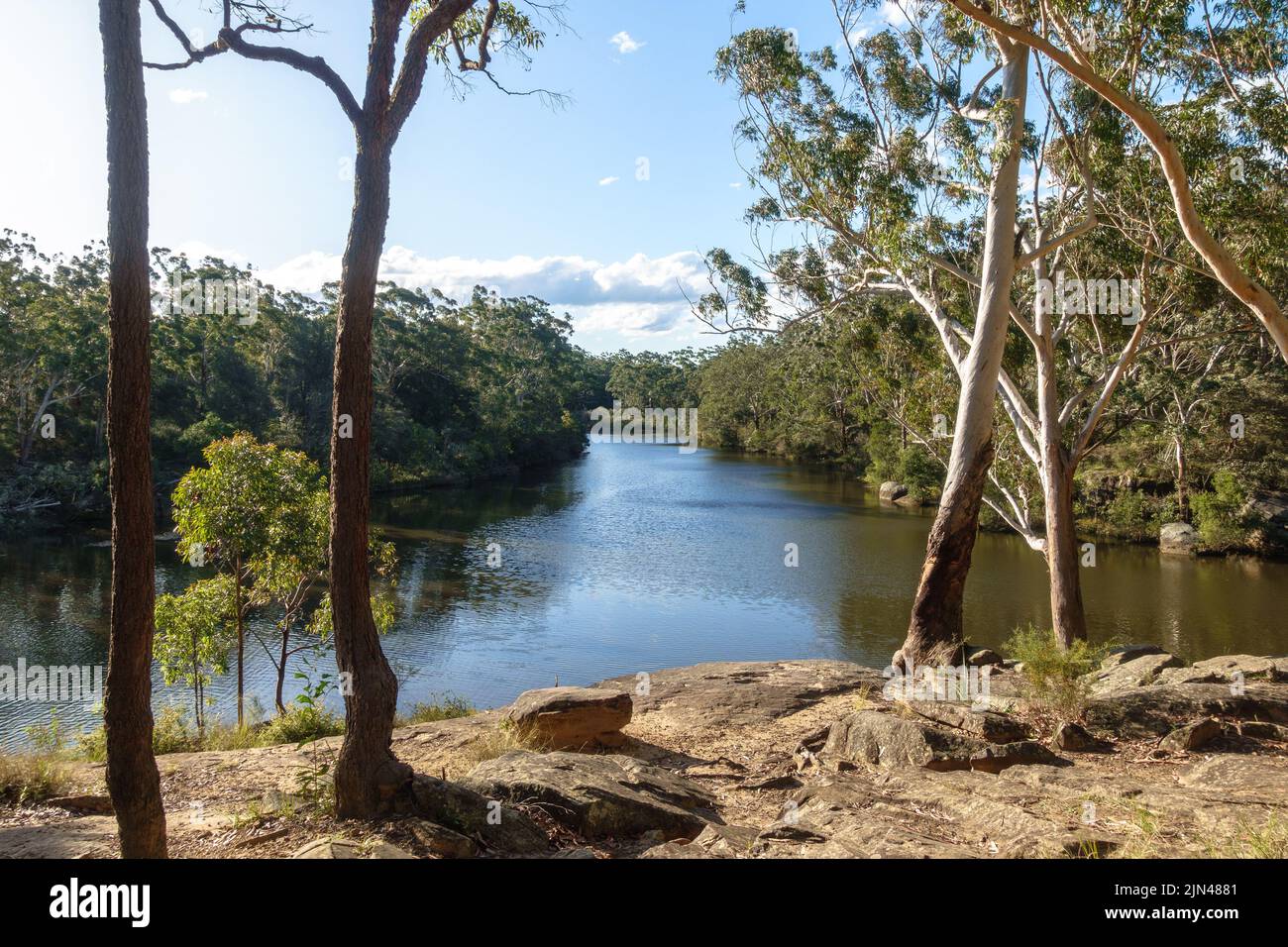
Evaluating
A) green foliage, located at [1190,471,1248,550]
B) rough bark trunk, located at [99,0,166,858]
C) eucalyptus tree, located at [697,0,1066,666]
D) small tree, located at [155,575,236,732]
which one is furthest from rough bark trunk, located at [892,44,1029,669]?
green foliage, located at [1190,471,1248,550]

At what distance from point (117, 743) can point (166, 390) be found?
33337 mm

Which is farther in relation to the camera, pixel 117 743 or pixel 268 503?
pixel 268 503

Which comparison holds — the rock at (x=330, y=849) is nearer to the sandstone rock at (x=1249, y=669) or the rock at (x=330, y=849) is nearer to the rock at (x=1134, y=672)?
the rock at (x=1134, y=672)

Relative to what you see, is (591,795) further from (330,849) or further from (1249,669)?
(1249,669)

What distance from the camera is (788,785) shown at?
6445 mm

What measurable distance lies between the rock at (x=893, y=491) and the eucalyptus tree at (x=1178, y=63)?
28.3 m

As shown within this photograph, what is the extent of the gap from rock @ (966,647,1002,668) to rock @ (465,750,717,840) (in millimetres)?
5348

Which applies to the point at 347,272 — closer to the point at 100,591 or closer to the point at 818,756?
the point at 818,756

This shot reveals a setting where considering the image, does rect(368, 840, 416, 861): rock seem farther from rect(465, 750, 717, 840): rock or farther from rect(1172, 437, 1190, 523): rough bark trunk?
rect(1172, 437, 1190, 523): rough bark trunk

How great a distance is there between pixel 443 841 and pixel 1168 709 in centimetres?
576

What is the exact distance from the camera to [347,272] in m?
4.73

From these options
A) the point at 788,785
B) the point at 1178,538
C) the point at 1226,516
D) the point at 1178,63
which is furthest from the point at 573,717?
the point at 1178,538
